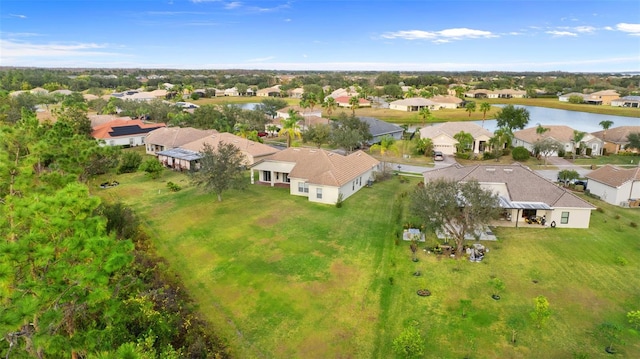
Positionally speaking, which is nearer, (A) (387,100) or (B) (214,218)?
(B) (214,218)

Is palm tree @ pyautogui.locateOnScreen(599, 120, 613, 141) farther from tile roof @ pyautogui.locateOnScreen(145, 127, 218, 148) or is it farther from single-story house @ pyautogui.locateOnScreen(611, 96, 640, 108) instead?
single-story house @ pyautogui.locateOnScreen(611, 96, 640, 108)

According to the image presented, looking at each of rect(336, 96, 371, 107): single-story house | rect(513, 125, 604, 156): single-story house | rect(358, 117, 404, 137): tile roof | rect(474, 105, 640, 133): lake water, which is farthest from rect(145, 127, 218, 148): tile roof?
rect(336, 96, 371, 107): single-story house

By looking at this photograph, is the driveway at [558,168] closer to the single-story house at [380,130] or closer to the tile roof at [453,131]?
the tile roof at [453,131]

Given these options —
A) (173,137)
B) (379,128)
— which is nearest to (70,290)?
(173,137)

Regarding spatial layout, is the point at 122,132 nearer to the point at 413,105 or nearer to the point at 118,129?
the point at 118,129

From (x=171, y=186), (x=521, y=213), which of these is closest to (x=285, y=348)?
(x=521, y=213)

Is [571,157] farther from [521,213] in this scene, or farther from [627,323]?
→ [627,323]
